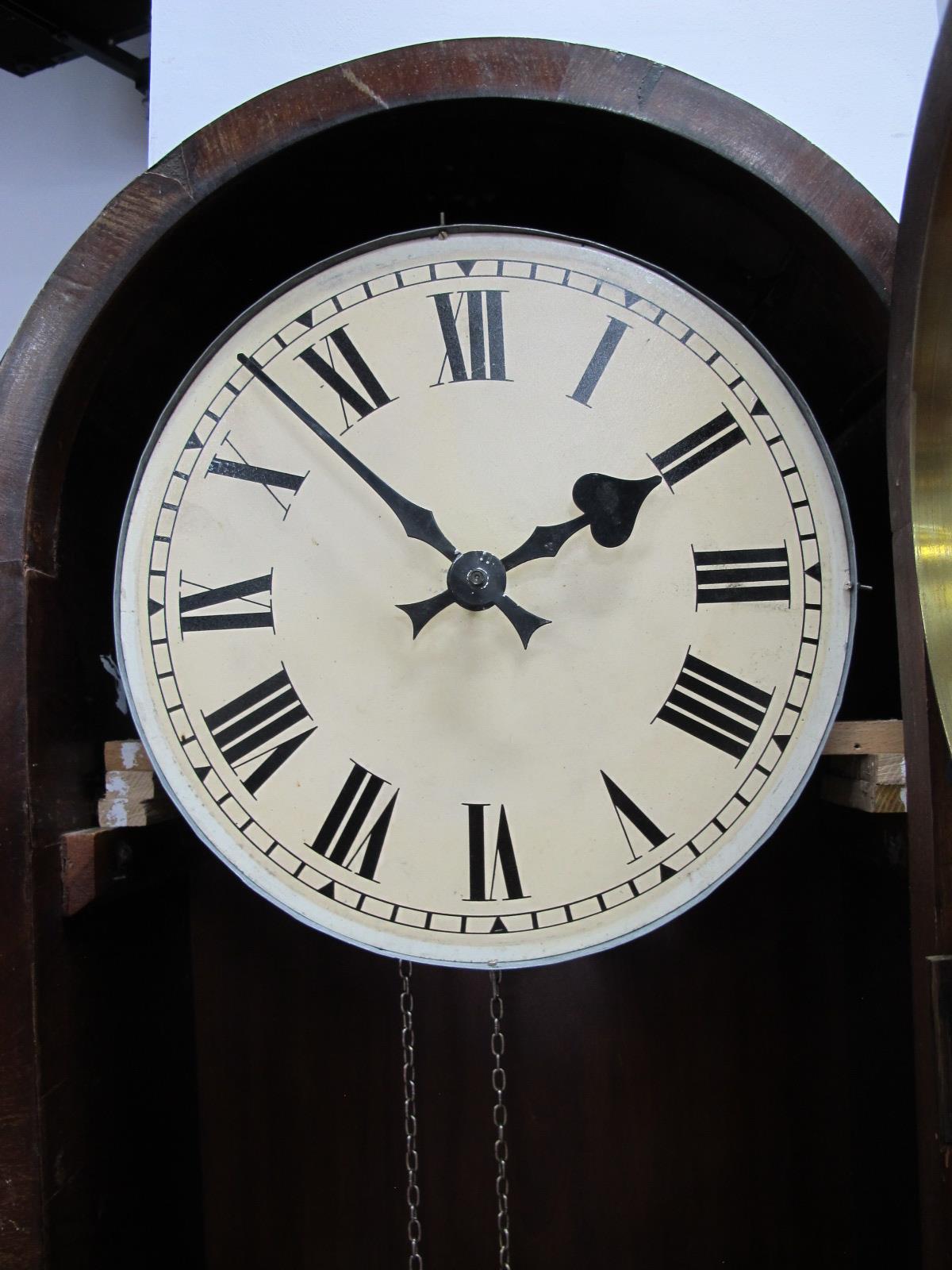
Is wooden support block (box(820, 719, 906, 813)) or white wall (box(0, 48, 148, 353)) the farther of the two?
white wall (box(0, 48, 148, 353))

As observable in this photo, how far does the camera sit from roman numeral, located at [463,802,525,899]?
79cm

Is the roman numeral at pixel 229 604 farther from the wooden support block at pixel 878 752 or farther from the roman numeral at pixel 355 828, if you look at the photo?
the wooden support block at pixel 878 752

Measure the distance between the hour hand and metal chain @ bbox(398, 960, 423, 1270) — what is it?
42 cm

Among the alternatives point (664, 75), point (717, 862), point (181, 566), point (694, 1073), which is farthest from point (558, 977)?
point (664, 75)

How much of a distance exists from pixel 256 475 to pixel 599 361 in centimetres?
30

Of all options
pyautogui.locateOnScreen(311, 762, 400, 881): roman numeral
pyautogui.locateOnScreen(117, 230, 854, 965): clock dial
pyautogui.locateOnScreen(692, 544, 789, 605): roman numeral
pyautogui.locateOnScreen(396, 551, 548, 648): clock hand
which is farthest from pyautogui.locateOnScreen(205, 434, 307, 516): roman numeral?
pyautogui.locateOnScreen(692, 544, 789, 605): roman numeral

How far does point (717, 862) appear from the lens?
778mm

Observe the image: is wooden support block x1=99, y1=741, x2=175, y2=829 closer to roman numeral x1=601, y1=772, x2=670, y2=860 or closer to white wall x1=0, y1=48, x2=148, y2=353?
roman numeral x1=601, y1=772, x2=670, y2=860

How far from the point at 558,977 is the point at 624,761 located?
34 cm

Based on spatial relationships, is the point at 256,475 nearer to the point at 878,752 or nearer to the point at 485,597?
the point at 485,597

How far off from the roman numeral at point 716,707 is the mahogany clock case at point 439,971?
0.22 metres

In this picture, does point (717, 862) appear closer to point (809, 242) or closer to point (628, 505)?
point (628, 505)

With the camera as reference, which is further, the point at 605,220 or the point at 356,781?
the point at 605,220

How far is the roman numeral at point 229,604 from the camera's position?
31.9 inches
